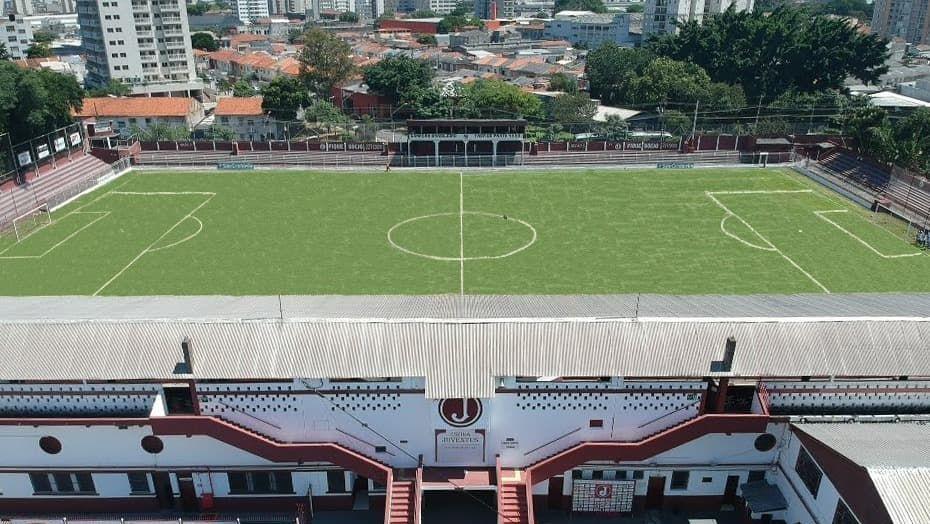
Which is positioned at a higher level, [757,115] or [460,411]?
[757,115]

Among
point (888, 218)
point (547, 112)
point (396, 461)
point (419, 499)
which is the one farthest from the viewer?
point (547, 112)

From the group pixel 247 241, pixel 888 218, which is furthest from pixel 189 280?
pixel 888 218

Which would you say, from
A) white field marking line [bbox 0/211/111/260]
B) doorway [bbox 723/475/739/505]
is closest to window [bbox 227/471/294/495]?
doorway [bbox 723/475/739/505]

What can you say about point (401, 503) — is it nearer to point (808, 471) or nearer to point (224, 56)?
point (808, 471)

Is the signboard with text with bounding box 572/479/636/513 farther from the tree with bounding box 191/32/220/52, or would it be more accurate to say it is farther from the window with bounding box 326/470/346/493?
the tree with bounding box 191/32/220/52

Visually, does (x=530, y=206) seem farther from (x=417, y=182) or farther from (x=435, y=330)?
(x=435, y=330)

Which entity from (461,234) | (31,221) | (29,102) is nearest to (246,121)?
(29,102)

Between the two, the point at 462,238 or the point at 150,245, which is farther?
the point at 462,238
